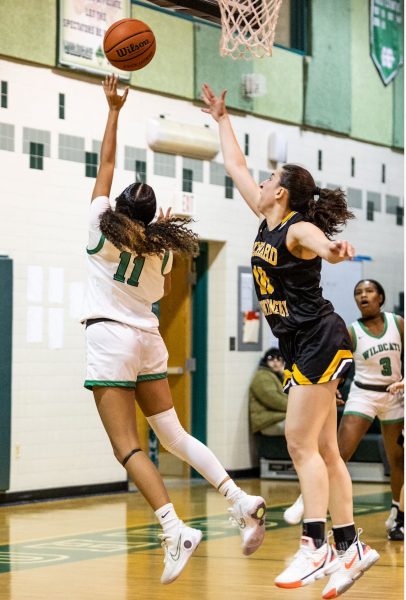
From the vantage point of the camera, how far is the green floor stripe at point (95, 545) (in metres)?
7.01

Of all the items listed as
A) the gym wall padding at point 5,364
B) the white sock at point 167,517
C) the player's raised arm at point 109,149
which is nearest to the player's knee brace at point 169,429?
the white sock at point 167,517

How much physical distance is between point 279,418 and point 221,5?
5423 millimetres

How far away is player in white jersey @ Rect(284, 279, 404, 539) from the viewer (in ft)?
26.8

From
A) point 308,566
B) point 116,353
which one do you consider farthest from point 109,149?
point 308,566

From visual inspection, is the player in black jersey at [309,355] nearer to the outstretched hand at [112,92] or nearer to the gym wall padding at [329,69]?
the outstretched hand at [112,92]

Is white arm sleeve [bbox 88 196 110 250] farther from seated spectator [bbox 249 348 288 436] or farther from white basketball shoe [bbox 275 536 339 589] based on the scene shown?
seated spectator [bbox 249 348 288 436]

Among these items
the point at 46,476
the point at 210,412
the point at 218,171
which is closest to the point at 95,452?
the point at 46,476

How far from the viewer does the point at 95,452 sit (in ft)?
35.6

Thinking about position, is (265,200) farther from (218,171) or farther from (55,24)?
(218,171)

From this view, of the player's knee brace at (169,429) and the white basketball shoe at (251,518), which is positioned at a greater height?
the player's knee brace at (169,429)

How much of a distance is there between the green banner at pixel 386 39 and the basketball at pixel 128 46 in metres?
Answer: 7.88

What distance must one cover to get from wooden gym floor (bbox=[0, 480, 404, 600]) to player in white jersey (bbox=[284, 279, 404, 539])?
59cm

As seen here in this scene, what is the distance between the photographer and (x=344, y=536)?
211 inches

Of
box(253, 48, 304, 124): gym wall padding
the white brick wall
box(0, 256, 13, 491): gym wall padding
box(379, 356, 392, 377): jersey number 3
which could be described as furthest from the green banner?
box(379, 356, 392, 377): jersey number 3
